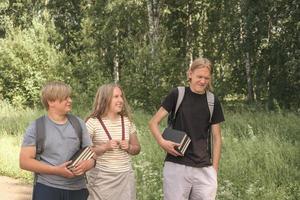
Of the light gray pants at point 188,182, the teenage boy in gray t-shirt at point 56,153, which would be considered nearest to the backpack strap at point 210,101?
the light gray pants at point 188,182

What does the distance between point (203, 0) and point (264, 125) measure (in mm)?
20909

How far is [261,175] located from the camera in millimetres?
7215

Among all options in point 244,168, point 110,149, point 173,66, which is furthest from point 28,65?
point 110,149

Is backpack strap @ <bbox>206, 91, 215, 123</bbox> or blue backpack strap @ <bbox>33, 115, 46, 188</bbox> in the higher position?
backpack strap @ <bbox>206, 91, 215, 123</bbox>

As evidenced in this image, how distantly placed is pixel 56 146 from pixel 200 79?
1.33 meters

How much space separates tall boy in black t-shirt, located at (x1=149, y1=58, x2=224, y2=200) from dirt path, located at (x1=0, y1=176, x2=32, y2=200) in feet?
13.2

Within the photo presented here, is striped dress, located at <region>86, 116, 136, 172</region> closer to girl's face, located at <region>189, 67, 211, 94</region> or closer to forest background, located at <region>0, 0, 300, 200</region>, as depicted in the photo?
girl's face, located at <region>189, 67, 211, 94</region>

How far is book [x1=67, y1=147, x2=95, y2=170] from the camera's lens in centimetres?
369

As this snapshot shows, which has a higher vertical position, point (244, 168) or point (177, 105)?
point (177, 105)

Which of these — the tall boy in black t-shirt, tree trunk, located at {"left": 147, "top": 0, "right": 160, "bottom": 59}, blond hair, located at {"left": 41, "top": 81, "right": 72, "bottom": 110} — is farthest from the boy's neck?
tree trunk, located at {"left": 147, "top": 0, "right": 160, "bottom": 59}

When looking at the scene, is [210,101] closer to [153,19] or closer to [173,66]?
[173,66]

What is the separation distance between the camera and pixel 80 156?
374 centimetres

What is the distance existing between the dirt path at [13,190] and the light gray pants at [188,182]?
398cm

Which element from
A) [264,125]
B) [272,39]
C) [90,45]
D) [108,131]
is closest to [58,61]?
[90,45]
